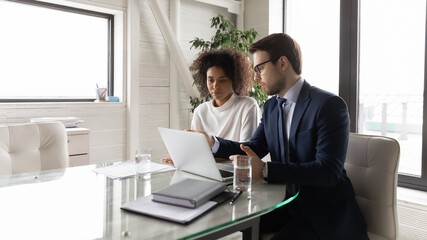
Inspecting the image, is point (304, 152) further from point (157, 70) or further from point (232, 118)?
point (157, 70)

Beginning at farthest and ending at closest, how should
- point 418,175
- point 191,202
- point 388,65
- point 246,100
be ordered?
point 388,65 < point 418,175 < point 246,100 < point 191,202

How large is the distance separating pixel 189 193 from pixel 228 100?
1.32 m

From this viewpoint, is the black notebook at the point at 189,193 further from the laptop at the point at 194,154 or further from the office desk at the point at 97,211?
the laptop at the point at 194,154

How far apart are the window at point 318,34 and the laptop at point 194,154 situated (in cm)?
255

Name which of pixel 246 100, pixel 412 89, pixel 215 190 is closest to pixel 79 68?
pixel 246 100

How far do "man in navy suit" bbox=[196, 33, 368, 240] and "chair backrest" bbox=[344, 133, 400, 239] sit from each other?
100 millimetres

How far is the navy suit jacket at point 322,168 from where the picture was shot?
1363 millimetres

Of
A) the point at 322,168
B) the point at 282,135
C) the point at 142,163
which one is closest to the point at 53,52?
the point at 142,163

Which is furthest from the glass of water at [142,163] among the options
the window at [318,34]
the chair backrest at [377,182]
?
the window at [318,34]

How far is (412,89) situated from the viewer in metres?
3.09

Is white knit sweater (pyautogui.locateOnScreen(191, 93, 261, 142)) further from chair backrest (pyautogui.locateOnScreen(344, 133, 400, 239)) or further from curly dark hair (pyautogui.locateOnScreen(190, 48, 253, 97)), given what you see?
chair backrest (pyautogui.locateOnScreen(344, 133, 400, 239))

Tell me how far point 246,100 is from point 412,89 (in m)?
1.65

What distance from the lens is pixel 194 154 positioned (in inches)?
58.2

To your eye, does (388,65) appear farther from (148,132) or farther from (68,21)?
(68,21)
